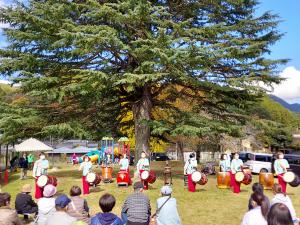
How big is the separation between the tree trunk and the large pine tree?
0.18ft

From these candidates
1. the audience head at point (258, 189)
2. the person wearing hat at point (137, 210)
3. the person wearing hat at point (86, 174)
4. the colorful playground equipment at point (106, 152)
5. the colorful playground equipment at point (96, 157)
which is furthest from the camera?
the colorful playground equipment at point (96, 157)

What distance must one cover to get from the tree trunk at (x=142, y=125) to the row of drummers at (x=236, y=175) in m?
4.54

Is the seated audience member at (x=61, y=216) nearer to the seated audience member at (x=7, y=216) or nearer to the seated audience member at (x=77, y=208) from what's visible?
the seated audience member at (x=7, y=216)

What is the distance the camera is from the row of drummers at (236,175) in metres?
15.3

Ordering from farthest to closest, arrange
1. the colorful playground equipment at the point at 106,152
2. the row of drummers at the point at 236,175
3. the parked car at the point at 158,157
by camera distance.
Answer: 1. the parked car at the point at 158,157
2. the colorful playground equipment at the point at 106,152
3. the row of drummers at the point at 236,175

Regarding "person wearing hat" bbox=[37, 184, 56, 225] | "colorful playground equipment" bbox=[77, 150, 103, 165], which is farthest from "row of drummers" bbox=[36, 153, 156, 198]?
"colorful playground equipment" bbox=[77, 150, 103, 165]

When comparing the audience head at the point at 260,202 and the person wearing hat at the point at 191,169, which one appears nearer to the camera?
the audience head at the point at 260,202

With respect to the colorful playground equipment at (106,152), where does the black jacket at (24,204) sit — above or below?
below

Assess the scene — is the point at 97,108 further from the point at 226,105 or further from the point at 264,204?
the point at 264,204

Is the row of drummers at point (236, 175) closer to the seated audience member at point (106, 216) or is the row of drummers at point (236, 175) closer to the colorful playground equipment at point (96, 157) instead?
the seated audience member at point (106, 216)

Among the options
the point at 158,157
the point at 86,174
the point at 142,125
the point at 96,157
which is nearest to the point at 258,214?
the point at 86,174

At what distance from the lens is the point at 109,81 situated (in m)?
19.2

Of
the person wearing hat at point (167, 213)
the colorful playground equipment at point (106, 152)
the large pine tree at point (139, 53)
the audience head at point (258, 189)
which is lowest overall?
the person wearing hat at point (167, 213)

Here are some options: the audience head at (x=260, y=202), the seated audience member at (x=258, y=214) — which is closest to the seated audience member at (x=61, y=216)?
the seated audience member at (x=258, y=214)
